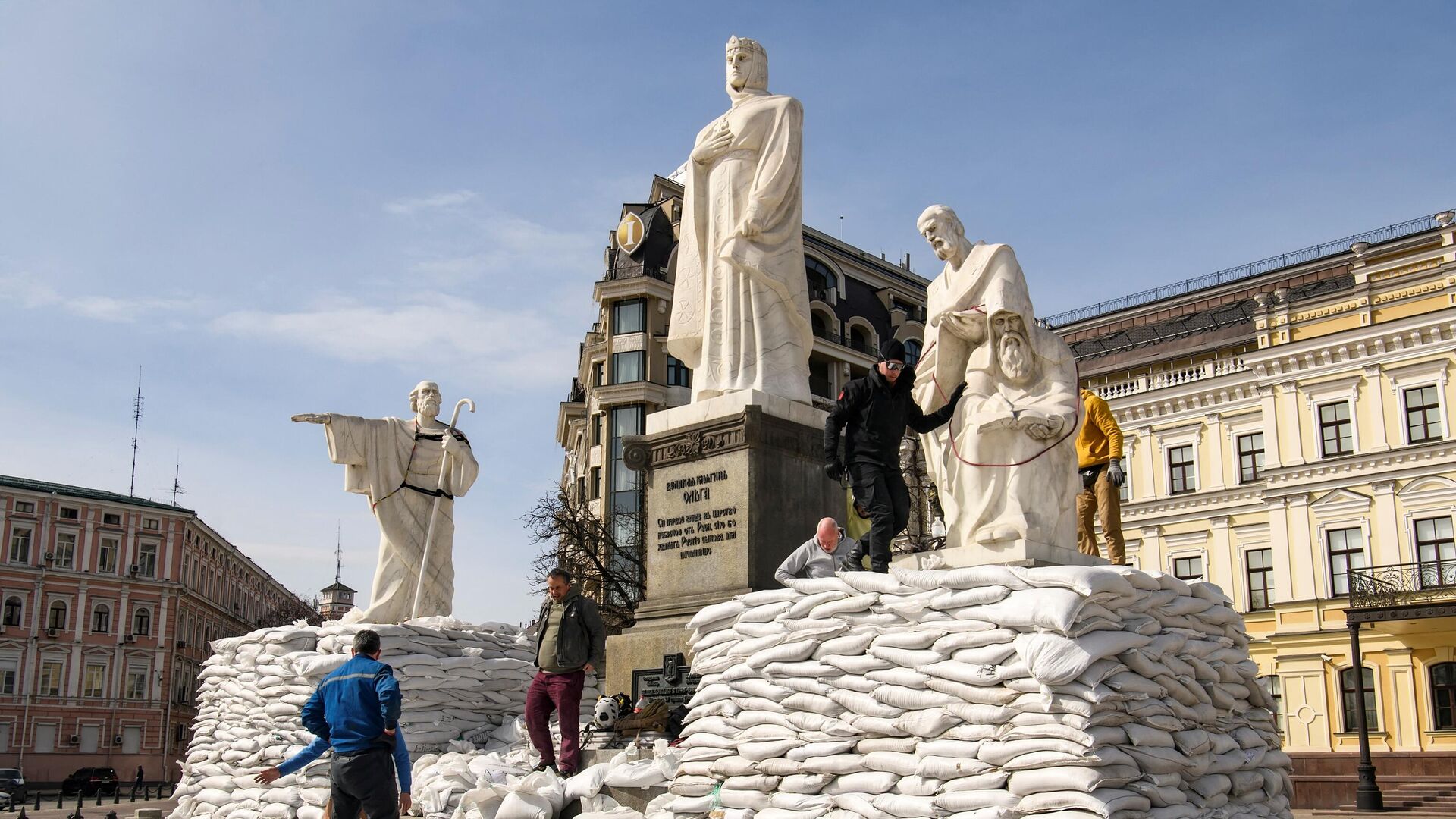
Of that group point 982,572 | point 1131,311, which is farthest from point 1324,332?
point 982,572

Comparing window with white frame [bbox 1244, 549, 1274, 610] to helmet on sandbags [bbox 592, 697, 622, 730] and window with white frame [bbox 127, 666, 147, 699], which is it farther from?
window with white frame [bbox 127, 666, 147, 699]

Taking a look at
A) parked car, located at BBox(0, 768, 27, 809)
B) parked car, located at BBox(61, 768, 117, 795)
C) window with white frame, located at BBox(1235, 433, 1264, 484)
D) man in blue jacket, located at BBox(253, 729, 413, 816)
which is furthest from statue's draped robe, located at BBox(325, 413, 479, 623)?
parked car, located at BBox(61, 768, 117, 795)

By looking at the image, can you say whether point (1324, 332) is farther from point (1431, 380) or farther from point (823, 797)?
point (823, 797)

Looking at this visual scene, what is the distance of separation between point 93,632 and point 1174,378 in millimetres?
50350

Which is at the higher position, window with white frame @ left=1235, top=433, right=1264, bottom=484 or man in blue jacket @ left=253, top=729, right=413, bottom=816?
window with white frame @ left=1235, top=433, right=1264, bottom=484

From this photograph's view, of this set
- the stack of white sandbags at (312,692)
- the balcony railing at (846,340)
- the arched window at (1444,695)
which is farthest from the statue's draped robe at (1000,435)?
the balcony railing at (846,340)

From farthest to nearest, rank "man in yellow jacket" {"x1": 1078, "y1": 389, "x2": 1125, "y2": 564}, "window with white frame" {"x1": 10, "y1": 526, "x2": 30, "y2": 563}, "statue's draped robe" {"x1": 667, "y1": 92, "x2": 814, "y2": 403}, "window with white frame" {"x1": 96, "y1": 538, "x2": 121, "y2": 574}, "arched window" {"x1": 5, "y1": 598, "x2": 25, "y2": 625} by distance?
"window with white frame" {"x1": 96, "y1": 538, "x2": 121, "y2": 574}
"window with white frame" {"x1": 10, "y1": 526, "x2": 30, "y2": 563}
"arched window" {"x1": 5, "y1": 598, "x2": 25, "y2": 625}
"statue's draped robe" {"x1": 667, "y1": 92, "x2": 814, "y2": 403}
"man in yellow jacket" {"x1": 1078, "y1": 389, "x2": 1125, "y2": 564}

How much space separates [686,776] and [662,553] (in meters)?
3.13

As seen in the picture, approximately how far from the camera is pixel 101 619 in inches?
2392

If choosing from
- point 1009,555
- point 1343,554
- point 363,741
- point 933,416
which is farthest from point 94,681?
point 1009,555

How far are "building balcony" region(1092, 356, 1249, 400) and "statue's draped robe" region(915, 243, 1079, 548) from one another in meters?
29.6

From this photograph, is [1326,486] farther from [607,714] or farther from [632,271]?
[607,714]

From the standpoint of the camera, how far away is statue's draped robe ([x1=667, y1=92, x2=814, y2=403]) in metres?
10.5

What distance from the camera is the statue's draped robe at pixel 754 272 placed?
1048 centimetres
